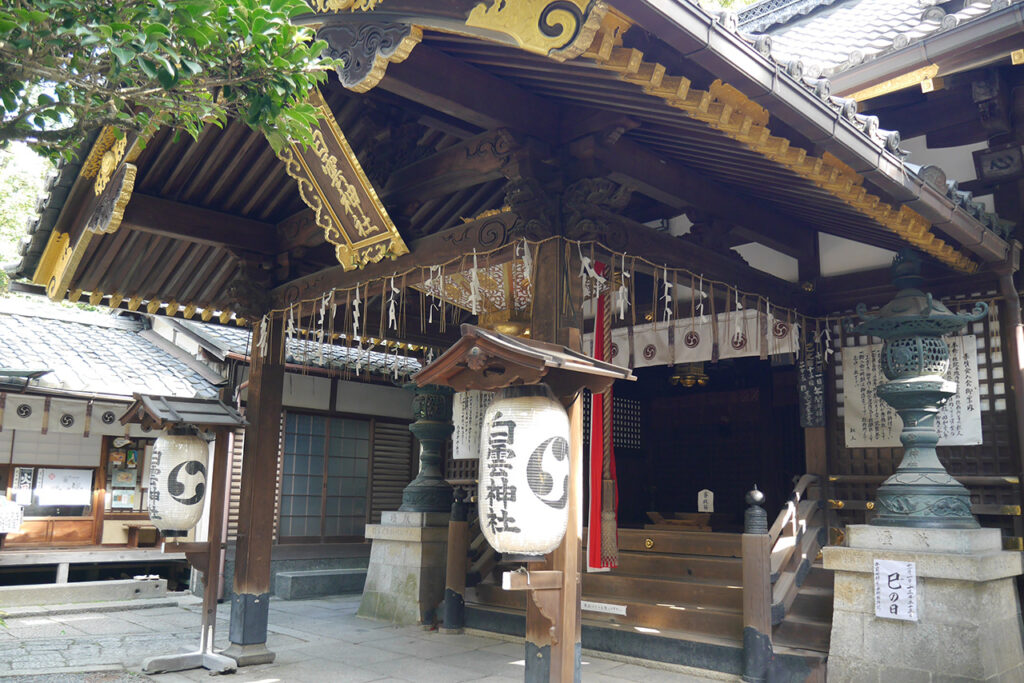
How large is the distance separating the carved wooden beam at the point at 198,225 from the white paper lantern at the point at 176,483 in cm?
190

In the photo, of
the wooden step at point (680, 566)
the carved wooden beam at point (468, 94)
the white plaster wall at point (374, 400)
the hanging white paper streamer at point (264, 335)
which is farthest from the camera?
the white plaster wall at point (374, 400)

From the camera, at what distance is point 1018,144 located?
23.2 feet

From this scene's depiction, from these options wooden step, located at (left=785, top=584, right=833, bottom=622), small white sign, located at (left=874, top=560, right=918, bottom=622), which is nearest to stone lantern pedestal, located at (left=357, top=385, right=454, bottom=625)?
wooden step, located at (left=785, top=584, right=833, bottom=622)

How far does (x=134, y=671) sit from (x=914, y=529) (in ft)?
21.6

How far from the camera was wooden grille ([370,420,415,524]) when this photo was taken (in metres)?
13.9

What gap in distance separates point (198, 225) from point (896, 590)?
22.1 ft

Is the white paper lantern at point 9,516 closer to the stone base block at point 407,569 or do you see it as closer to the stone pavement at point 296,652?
the stone pavement at point 296,652

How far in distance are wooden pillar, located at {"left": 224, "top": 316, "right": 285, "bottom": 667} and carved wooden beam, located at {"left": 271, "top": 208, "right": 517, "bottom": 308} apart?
78 centimetres

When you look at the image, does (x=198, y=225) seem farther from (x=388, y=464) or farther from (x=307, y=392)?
A: (x=388, y=464)

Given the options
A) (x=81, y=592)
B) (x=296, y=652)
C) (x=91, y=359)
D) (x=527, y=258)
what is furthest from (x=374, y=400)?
(x=527, y=258)

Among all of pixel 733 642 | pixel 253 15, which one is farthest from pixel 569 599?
pixel 253 15

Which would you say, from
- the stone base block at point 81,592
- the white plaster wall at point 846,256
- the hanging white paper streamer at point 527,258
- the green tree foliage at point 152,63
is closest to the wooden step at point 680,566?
the white plaster wall at point 846,256

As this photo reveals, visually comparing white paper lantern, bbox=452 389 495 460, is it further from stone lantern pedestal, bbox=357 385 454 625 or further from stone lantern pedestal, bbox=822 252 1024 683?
stone lantern pedestal, bbox=822 252 1024 683

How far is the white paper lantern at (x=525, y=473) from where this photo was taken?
4.31 meters
